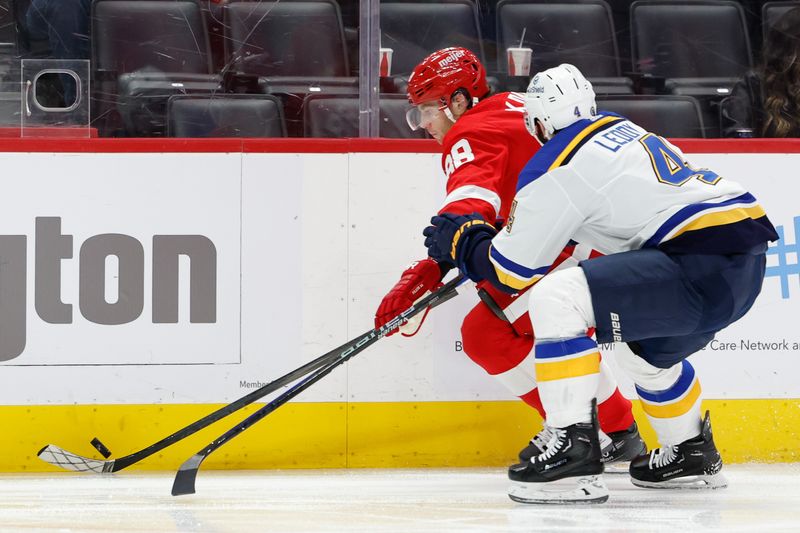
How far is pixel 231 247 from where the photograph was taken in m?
3.28

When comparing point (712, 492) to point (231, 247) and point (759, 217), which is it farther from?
point (231, 247)

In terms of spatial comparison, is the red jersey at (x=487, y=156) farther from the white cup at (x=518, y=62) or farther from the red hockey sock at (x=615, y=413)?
the red hockey sock at (x=615, y=413)

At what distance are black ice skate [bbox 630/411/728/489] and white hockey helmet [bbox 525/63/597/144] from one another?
863 millimetres

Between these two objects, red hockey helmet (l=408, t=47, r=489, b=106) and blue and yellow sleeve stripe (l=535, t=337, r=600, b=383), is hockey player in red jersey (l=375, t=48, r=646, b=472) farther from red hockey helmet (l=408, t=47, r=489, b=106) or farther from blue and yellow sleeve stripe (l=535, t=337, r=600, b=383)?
blue and yellow sleeve stripe (l=535, t=337, r=600, b=383)

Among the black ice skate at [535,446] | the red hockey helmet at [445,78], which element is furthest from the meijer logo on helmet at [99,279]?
the black ice skate at [535,446]

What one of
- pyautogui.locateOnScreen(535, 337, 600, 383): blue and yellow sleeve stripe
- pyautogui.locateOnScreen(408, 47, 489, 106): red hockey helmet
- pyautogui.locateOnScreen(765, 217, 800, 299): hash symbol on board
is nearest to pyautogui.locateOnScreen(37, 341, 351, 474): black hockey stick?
pyautogui.locateOnScreen(535, 337, 600, 383): blue and yellow sleeve stripe

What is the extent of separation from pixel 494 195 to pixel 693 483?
862 mm

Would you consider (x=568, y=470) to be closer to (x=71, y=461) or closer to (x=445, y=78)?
(x=445, y=78)

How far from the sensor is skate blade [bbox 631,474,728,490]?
9.47ft

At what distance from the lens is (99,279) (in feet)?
10.6

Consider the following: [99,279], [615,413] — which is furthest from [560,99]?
[99,279]

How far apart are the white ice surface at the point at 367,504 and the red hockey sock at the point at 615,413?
0.14m

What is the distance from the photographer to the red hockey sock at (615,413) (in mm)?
3088

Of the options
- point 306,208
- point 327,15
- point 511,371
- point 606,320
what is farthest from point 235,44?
point 606,320
